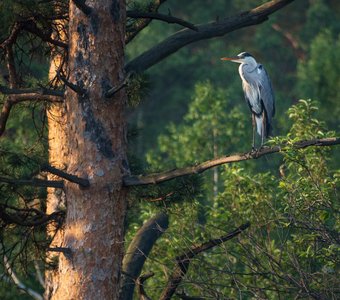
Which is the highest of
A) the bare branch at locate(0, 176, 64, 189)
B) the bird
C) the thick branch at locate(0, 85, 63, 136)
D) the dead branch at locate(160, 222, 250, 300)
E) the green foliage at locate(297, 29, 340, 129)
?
the green foliage at locate(297, 29, 340, 129)

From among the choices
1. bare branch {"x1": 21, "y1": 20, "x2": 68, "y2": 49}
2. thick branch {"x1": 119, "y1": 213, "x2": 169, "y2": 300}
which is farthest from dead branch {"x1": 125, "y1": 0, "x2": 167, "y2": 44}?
thick branch {"x1": 119, "y1": 213, "x2": 169, "y2": 300}

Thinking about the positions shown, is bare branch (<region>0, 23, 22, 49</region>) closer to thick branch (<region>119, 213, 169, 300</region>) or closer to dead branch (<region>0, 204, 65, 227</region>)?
dead branch (<region>0, 204, 65, 227</region>)

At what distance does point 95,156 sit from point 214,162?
107cm

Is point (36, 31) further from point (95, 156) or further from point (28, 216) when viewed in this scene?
point (28, 216)

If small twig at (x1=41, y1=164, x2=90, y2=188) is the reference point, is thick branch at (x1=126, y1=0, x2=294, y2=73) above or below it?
above

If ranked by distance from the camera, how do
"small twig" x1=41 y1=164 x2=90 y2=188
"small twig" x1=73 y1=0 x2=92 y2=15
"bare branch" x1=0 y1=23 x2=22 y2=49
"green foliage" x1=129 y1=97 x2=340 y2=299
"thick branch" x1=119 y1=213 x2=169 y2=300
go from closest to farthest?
"small twig" x1=41 y1=164 x2=90 y2=188 → "small twig" x1=73 y1=0 x2=92 y2=15 → "green foliage" x1=129 y1=97 x2=340 y2=299 → "bare branch" x1=0 y1=23 x2=22 y2=49 → "thick branch" x1=119 y1=213 x2=169 y2=300

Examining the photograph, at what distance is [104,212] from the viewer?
8672 millimetres

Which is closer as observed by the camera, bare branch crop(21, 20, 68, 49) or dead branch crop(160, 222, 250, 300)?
dead branch crop(160, 222, 250, 300)

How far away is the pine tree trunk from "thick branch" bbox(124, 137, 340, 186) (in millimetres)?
236

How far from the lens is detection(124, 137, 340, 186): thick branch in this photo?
7785mm

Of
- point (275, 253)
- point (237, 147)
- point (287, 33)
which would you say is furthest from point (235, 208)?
point (287, 33)

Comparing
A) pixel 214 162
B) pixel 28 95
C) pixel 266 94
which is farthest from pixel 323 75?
pixel 214 162

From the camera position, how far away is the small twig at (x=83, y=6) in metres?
8.62

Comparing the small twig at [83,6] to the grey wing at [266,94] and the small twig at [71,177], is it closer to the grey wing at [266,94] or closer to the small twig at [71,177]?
the small twig at [71,177]
